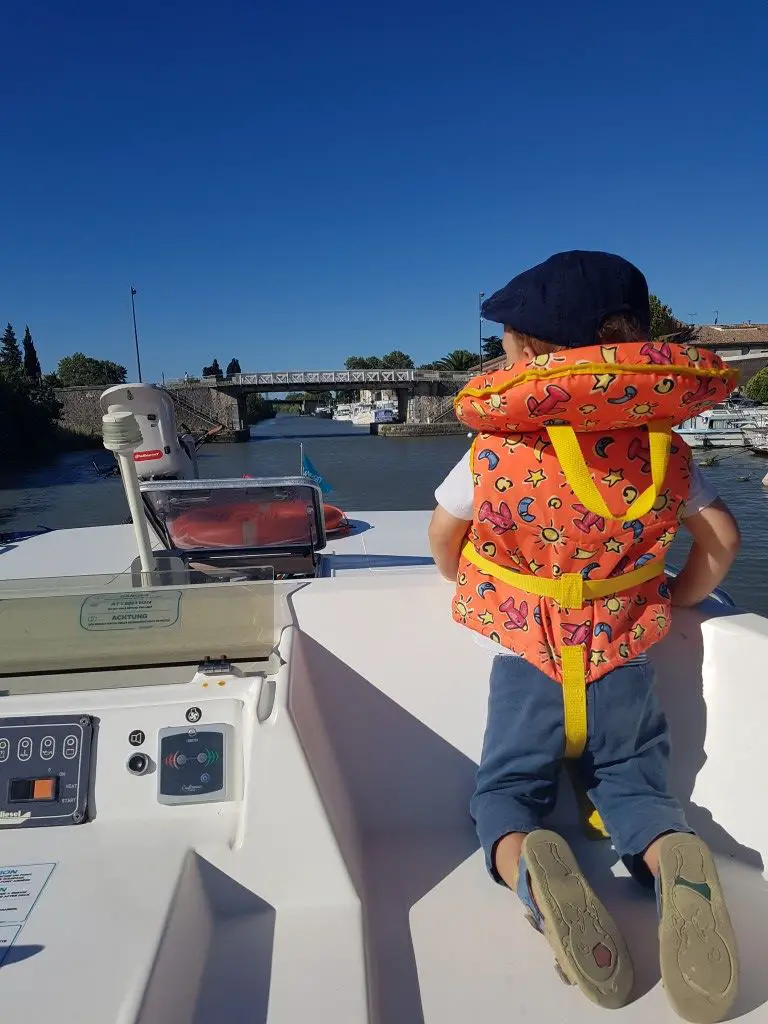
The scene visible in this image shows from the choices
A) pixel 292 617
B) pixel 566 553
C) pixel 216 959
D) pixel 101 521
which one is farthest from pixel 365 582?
pixel 101 521

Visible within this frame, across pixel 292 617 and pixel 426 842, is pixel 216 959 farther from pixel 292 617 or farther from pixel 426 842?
pixel 292 617

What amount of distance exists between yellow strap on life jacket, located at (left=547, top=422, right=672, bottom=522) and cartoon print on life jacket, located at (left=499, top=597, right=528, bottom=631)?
0.85ft

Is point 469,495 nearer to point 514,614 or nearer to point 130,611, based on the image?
point 514,614

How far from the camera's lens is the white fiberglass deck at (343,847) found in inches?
41.3

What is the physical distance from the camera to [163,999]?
0.98 m

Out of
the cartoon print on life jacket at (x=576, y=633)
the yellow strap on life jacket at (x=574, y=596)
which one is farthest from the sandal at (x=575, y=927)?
the cartoon print on life jacket at (x=576, y=633)

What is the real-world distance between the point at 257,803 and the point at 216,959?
250 millimetres

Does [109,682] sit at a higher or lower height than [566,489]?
lower

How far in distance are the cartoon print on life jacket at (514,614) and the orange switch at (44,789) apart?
96 cm

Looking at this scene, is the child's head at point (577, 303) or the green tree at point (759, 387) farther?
the green tree at point (759, 387)

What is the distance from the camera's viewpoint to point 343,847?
4.26ft

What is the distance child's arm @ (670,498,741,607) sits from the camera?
1381 millimetres

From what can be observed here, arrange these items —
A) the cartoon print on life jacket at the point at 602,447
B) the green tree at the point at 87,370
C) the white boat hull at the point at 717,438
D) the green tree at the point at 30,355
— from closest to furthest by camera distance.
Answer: the cartoon print on life jacket at the point at 602,447 → the white boat hull at the point at 717,438 → the green tree at the point at 30,355 → the green tree at the point at 87,370

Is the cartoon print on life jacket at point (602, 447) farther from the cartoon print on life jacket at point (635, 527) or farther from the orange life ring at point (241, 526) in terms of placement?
the orange life ring at point (241, 526)
